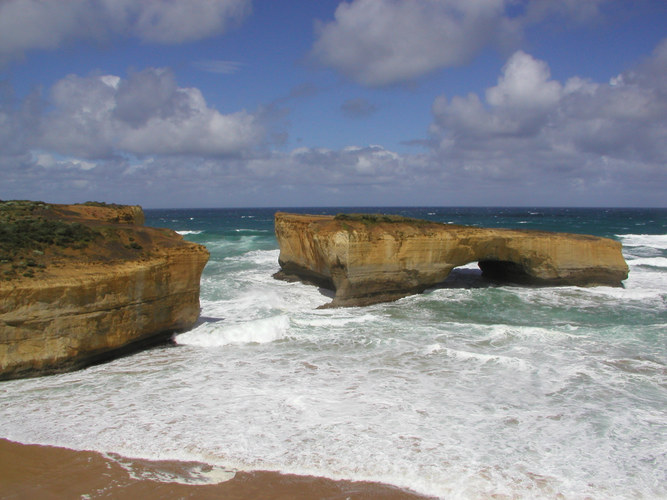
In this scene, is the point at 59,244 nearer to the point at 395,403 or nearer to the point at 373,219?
the point at 395,403

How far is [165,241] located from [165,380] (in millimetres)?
4137

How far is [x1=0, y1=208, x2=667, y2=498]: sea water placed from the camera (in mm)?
6781

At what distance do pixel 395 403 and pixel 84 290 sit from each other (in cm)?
645

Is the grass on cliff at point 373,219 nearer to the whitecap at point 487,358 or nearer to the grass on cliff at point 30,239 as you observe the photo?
the whitecap at point 487,358

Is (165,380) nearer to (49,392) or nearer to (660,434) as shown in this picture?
(49,392)

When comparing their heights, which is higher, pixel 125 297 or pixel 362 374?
pixel 125 297

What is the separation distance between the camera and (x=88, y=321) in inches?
391

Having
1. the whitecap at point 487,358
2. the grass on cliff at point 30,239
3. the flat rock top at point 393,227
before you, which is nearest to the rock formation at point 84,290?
the grass on cliff at point 30,239

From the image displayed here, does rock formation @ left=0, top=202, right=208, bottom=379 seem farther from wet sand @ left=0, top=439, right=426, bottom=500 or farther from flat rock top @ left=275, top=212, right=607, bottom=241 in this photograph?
flat rock top @ left=275, top=212, right=607, bottom=241

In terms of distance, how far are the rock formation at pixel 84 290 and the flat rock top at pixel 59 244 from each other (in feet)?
0.06

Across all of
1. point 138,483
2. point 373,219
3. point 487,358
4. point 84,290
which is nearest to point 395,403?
point 487,358

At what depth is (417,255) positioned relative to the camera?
57.9 feet

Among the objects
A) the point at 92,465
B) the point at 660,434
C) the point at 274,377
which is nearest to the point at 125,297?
the point at 274,377

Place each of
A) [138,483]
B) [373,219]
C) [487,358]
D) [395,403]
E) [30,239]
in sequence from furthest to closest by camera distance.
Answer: [373,219], [30,239], [487,358], [395,403], [138,483]
